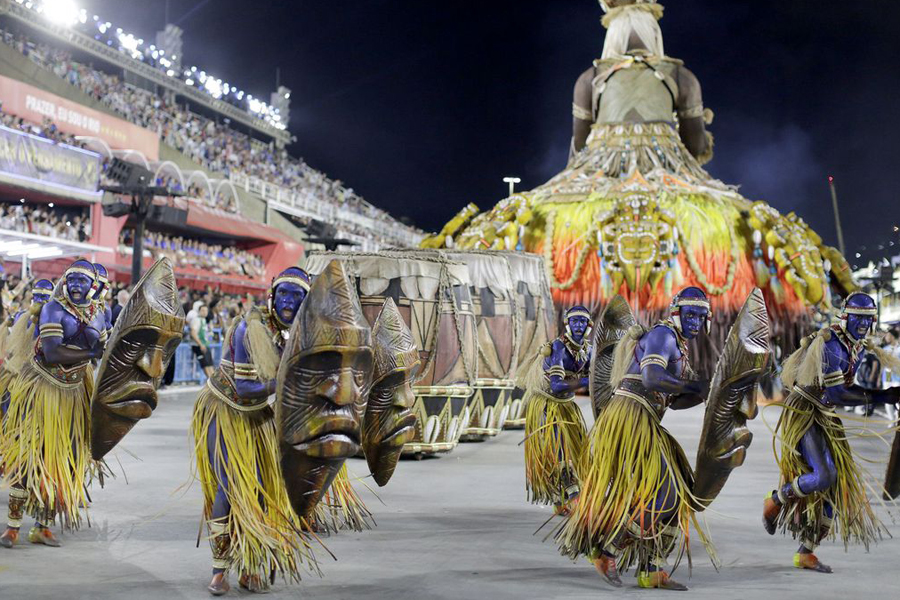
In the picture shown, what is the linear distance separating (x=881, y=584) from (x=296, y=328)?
11.2 feet

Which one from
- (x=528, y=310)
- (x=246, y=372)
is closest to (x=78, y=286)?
(x=246, y=372)

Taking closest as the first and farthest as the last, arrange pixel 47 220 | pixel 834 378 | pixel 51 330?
pixel 834 378, pixel 51 330, pixel 47 220

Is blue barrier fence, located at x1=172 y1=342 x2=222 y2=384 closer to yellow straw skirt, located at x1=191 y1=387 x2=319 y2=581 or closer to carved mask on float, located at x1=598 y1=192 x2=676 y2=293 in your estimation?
carved mask on float, located at x1=598 y1=192 x2=676 y2=293

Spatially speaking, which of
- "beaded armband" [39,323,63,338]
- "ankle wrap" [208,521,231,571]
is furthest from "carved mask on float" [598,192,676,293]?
"ankle wrap" [208,521,231,571]

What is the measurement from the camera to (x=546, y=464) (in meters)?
7.27

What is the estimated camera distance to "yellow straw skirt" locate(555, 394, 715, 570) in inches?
199

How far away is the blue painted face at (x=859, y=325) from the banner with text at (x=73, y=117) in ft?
73.7

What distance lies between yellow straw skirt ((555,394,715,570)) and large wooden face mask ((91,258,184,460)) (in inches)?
93.0

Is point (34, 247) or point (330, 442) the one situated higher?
point (34, 247)

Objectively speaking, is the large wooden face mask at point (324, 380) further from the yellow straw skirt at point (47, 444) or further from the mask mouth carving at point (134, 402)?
the yellow straw skirt at point (47, 444)

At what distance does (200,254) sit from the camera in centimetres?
2922

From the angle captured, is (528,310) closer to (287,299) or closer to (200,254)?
(287,299)

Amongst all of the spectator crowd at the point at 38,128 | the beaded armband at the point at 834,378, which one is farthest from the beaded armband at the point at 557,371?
the spectator crowd at the point at 38,128

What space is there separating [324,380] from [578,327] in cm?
359
